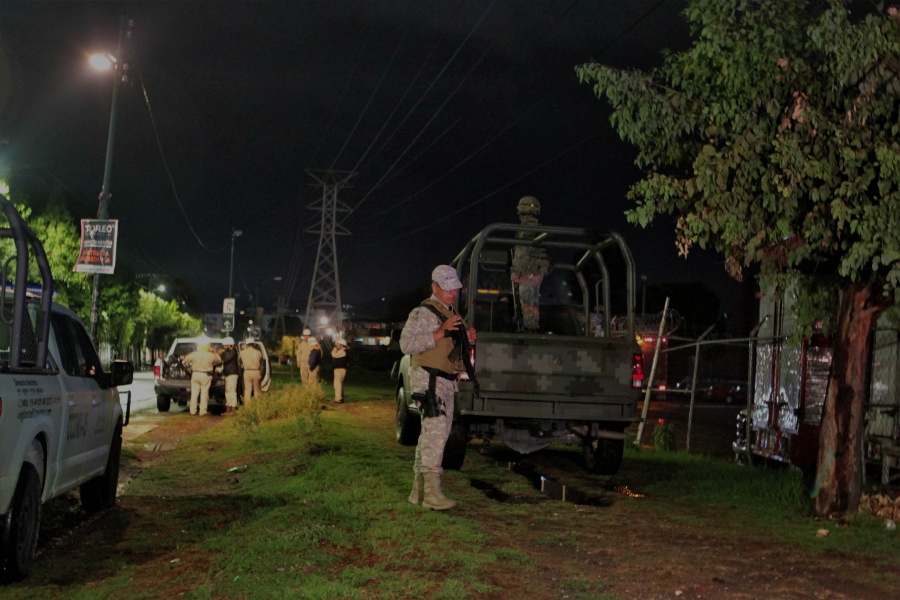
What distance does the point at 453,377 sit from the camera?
7.92 m

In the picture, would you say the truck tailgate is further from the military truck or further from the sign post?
the sign post

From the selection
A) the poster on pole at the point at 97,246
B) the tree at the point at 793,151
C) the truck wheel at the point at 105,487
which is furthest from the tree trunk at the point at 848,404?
the poster on pole at the point at 97,246

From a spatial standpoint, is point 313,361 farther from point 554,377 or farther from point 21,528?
point 21,528

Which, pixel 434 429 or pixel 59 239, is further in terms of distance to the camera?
pixel 59 239

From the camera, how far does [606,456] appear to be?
10758 millimetres

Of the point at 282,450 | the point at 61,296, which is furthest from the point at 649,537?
the point at 61,296

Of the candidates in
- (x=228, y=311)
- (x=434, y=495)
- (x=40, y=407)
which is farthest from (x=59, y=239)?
(x=40, y=407)

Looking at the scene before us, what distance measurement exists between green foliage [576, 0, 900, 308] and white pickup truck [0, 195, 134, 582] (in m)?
4.53

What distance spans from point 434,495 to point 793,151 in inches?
150

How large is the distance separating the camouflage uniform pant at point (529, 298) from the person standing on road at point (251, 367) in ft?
36.3

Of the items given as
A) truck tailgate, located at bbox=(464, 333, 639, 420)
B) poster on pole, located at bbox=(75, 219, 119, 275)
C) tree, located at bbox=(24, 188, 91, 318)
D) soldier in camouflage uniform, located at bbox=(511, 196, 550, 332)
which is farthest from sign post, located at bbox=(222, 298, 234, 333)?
truck tailgate, located at bbox=(464, 333, 639, 420)

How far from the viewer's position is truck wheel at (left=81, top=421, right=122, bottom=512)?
8.52 meters

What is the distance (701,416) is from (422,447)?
2415 cm

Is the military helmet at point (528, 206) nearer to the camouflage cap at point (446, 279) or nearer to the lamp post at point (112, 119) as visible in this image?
the camouflage cap at point (446, 279)
